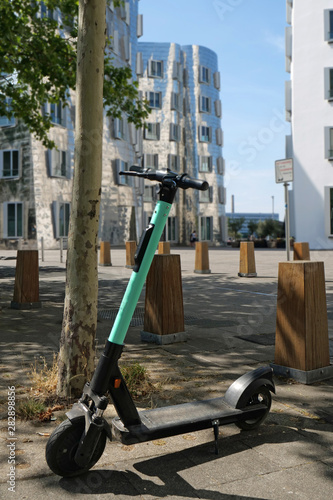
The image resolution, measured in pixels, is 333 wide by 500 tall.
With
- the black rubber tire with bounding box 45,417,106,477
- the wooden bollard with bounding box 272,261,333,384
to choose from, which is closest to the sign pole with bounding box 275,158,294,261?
the wooden bollard with bounding box 272,261,333,384

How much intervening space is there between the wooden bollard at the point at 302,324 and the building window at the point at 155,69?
43.1 meters

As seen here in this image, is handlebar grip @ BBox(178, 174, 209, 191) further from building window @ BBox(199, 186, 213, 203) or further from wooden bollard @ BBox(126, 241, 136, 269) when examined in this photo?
building window @ BBox(199, 186, 213, 203)

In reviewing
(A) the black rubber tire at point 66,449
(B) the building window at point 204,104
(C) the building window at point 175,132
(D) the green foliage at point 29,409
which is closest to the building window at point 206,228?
(C) the building window at point 175,132

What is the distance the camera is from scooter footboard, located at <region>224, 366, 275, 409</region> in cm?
310

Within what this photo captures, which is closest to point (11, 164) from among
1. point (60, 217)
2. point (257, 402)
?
point (60, 217)

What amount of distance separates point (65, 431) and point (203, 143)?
1860 inches

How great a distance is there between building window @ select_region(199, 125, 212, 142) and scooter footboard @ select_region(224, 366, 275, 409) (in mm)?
46243

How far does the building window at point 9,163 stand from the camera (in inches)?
1166

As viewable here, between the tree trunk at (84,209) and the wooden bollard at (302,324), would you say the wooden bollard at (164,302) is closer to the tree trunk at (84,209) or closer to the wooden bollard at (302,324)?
the wooden bollard at (302,324)

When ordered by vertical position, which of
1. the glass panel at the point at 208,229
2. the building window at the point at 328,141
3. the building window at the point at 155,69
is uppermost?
the building window at the point at 155,69

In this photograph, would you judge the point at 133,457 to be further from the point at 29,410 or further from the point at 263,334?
the point at 263,334

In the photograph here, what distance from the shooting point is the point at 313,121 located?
28547mm

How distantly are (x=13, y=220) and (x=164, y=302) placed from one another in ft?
85.5

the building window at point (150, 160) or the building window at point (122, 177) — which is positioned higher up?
the building window at point (150, 160)
